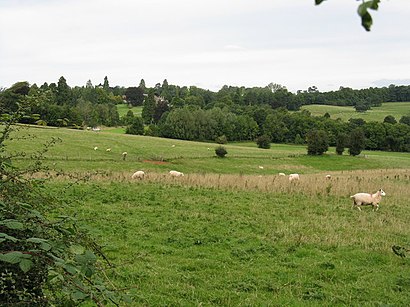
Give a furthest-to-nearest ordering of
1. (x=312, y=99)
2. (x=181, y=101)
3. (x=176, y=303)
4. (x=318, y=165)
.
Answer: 1. (x=312, y=99)
2. (x=181, y=101)
3. (x=318, y=165)
4. (x=176, y=303)

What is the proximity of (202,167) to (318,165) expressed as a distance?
59.7 feet

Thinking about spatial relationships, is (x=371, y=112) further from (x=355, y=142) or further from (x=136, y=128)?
(x=136, y=128)

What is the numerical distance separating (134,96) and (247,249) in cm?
14729

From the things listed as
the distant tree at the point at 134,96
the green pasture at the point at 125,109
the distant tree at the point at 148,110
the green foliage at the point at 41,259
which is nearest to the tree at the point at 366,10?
the green foliage at the point at 41,259

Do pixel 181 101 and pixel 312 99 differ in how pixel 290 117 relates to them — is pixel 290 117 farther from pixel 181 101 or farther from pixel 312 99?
pixel 312 99

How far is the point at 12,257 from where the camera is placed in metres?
2.31

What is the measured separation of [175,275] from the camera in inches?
305

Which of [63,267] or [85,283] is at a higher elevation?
[63,267]

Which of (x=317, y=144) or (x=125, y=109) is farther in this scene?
(x=125, y=109)

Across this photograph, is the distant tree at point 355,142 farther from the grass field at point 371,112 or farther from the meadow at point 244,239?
the grass field at point 371,112

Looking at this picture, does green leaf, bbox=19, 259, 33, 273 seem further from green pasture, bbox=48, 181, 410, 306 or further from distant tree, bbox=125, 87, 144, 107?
distant tree, bbox=125, 87, 144, 107

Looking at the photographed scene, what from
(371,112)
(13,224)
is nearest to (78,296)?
(13,224)

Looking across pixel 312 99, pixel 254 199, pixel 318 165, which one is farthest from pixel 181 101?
pixel 254 199

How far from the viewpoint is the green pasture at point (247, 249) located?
23.2ft
